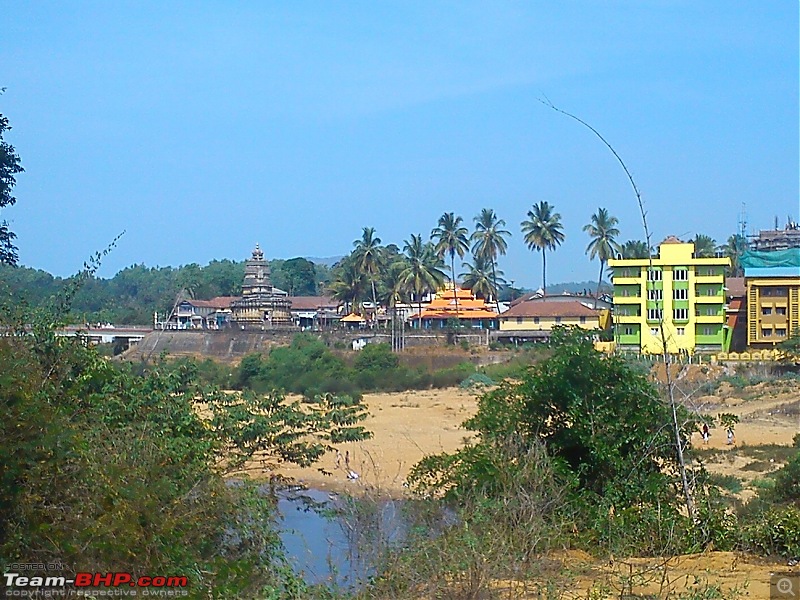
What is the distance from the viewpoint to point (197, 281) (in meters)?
85.2

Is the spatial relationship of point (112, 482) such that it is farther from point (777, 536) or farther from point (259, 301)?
point (259, 301)

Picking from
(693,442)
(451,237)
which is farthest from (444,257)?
(693,442)

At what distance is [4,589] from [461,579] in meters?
2.93

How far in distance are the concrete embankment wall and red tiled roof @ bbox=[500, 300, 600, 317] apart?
3.40 metres

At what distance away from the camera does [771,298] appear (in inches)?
1761

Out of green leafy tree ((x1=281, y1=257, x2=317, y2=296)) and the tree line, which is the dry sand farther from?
green leafy tree ((x1=281, y1=257, x2=317, y2=296))

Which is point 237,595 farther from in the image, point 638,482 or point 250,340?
point 250,340

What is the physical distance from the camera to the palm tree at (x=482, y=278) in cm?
6554

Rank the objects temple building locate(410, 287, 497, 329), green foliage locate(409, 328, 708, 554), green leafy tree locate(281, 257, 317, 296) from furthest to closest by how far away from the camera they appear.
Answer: green leafy tree locate(281, 257, 317, 296)
temple building locate(410, 287, 497, 329)
green foliage locate(409, 328, 708, 554)

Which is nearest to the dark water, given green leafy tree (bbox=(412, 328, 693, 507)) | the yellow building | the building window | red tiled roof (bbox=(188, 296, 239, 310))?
green leafy tree (bbox=(412, 328, 693, 507))

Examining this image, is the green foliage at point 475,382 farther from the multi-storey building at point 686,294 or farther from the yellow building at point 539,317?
the yellow building at point 539,317

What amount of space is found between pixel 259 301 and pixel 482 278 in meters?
15.5

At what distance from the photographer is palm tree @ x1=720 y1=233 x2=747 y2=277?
200ft

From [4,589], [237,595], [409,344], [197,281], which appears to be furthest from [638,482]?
[197,281]
